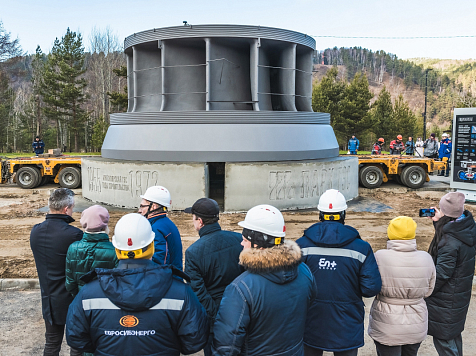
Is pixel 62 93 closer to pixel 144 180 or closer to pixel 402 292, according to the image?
pixel 144 180

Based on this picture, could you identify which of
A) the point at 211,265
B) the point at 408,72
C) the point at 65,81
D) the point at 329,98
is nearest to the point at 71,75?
the point at 65,81

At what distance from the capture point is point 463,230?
4203mm

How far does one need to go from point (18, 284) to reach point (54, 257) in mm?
3641

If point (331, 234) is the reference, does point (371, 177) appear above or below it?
below

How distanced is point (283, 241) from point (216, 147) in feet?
35.3

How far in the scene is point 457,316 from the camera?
415cm

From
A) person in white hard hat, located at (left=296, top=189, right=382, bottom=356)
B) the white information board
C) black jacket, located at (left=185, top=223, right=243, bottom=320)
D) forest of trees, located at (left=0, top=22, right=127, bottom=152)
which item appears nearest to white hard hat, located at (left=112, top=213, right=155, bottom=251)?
black jacket, located at (left=185, top=223, right=243, bottom=320)

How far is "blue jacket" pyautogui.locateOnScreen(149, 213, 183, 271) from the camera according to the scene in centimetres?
420

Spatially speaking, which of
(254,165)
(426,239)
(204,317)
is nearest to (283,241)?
(204,317)

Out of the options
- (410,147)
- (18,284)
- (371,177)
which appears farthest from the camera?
(410,147)

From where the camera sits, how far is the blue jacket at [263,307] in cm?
265

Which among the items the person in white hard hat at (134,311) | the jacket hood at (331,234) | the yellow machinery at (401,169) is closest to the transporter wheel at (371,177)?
the yellow machinery at (401,169)

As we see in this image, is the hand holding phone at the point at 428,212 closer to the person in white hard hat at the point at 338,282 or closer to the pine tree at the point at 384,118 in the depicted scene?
the person in white hard hat at the point at 338,282

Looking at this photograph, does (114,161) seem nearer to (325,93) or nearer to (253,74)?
(253,74)
